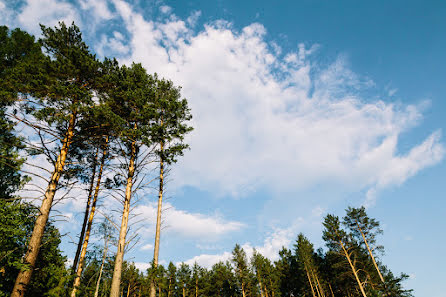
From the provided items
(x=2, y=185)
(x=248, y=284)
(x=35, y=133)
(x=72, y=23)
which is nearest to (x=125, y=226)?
(x=35, y=133)

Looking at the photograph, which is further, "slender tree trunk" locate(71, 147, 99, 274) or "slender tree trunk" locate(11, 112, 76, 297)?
"slender tree trunk" locate(71, 147, 99, 274)

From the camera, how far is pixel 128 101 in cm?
1168

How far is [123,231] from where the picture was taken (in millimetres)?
9812

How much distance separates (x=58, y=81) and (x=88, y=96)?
4.46 ft

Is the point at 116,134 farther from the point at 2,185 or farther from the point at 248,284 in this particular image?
the point at 248,284

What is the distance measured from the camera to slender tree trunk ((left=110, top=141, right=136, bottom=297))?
8644 millimetres

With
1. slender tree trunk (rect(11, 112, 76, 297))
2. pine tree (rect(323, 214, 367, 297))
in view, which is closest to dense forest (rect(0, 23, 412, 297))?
slender tree trunk (rect(11, 112, 76, 297))

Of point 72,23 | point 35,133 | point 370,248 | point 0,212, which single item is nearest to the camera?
point 35,133

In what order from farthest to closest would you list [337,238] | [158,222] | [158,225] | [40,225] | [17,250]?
[337,238]
[158,222]
[158,225]
[17,250]
[40,225]

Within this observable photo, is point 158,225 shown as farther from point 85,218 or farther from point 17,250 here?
point 17,250

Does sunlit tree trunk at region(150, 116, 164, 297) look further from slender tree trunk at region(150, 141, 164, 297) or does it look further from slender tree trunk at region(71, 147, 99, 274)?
slender tree trunk at region(71, 147, 99, 274)

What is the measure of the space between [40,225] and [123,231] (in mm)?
3077

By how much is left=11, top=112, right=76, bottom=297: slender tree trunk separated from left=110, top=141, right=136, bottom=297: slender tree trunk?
9.19ft

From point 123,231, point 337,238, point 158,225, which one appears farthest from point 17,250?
point 337,238
